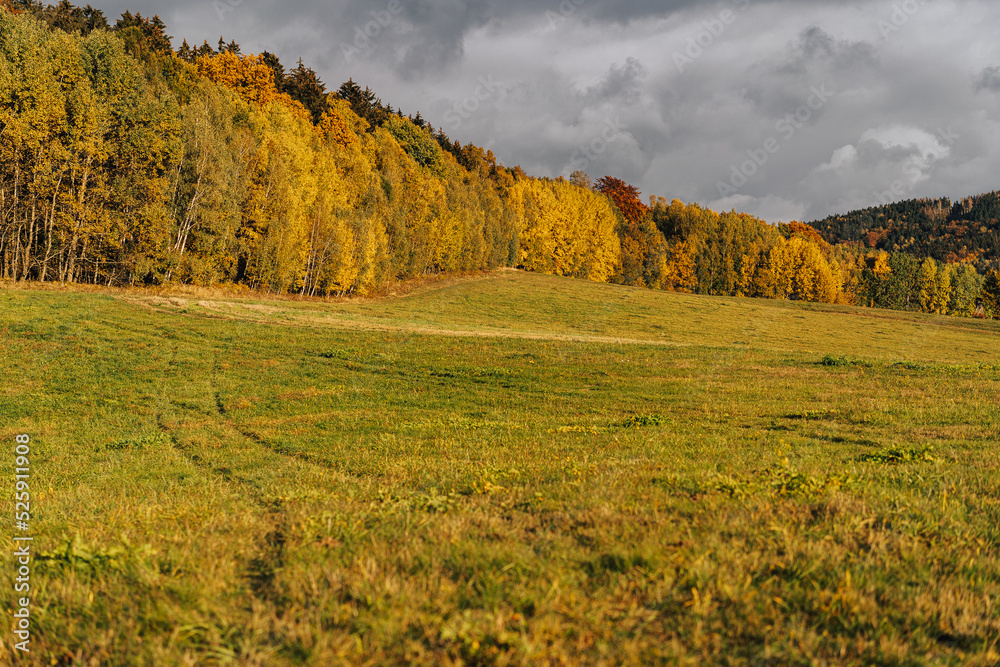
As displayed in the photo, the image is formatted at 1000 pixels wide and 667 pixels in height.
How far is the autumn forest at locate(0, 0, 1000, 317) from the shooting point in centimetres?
3962

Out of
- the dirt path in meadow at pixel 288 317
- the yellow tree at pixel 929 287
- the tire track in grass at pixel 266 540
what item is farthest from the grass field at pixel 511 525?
the yellow tree at pixel 929 287

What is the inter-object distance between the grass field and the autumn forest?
1209 inches

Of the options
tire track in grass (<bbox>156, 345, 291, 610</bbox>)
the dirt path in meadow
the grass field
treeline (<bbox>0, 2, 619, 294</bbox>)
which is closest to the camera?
the grass field

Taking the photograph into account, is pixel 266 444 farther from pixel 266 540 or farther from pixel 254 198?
pixel 254 198

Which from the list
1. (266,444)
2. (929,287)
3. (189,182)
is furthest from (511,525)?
(929,287)

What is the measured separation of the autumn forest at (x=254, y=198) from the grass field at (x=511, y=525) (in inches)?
1209

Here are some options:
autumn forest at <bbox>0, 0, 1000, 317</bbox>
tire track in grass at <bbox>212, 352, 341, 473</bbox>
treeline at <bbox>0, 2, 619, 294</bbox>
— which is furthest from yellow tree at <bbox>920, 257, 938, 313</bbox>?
tire track in grass at <bbox>212, 352, 341, 473</bbox>

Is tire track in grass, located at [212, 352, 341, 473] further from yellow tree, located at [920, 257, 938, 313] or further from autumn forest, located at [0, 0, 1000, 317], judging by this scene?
yellow tree, located at [920, 257, 938, 313]

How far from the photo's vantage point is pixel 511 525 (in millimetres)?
5320

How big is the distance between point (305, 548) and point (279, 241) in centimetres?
5461

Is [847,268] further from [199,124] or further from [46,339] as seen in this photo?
[46,339]

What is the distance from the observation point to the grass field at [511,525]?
346cm

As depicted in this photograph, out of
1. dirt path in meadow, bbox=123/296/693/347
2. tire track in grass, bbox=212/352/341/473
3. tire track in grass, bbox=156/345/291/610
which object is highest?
dirt path in meadow, bbox=123/296/693/347

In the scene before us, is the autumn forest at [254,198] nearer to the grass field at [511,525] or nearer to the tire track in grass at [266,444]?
the grass field at [511,525]
